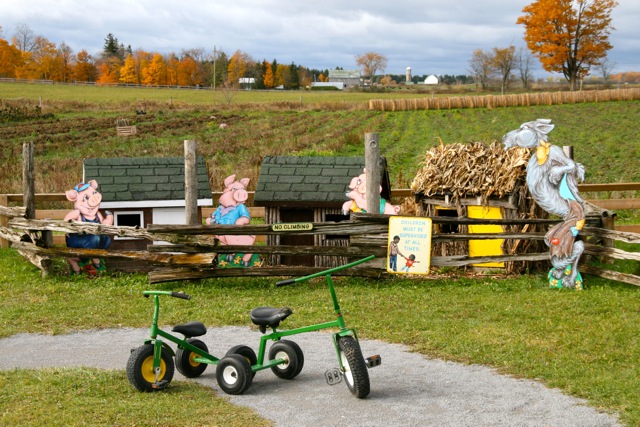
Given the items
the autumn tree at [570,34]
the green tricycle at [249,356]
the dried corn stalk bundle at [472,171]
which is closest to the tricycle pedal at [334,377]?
the green tricycle at [249,356]

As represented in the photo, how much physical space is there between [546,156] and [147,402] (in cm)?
839

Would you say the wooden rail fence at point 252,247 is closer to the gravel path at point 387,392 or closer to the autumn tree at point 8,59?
the gravel path at point 387,392

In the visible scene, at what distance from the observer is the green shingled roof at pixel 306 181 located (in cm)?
1511

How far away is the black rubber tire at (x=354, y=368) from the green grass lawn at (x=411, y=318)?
109cm

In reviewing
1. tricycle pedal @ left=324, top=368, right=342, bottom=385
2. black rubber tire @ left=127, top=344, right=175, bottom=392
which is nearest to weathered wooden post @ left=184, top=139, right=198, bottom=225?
black rubber tire @ left=127, top=344, right=175, bottom=392

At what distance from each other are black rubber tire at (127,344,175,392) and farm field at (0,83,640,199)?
15.0 metres

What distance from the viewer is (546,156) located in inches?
527

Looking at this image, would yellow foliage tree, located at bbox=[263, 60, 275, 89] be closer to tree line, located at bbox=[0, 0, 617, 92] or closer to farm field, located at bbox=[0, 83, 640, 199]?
tree line, located at bbox=[0, 0, 617, 92]

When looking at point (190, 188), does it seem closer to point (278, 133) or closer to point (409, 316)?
point (409, 316)

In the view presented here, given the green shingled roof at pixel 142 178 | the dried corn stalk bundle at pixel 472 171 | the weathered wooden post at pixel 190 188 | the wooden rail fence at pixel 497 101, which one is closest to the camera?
the weathered wooden post at pixel 190 188

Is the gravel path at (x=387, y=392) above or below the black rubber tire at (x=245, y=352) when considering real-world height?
below

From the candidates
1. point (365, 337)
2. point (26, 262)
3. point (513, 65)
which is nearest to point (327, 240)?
point (365, 337)

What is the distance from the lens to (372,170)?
555 inches

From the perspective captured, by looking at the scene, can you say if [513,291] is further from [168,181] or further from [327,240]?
[168,181]
